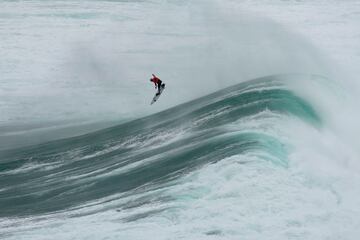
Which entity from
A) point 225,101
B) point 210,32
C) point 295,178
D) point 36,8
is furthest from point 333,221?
point 36,8

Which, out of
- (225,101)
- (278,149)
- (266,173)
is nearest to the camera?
(266,173)

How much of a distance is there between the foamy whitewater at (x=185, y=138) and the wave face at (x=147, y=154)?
7 centimetres

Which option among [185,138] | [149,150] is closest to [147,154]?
[149,150]

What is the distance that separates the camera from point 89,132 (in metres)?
24.8

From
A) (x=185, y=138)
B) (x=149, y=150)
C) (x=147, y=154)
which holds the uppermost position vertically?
(x=185, y=138)

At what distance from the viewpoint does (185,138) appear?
20.5m

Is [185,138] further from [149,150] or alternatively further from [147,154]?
[147,154]

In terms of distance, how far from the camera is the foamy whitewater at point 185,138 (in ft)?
45.3

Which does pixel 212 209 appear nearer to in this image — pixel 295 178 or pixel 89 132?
pixel 295 178

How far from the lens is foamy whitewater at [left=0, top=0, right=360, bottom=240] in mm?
13812

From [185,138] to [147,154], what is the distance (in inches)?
53.2

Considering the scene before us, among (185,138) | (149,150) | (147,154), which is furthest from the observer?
(185,138)

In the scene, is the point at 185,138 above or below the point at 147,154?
above

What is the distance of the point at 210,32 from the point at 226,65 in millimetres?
14504
